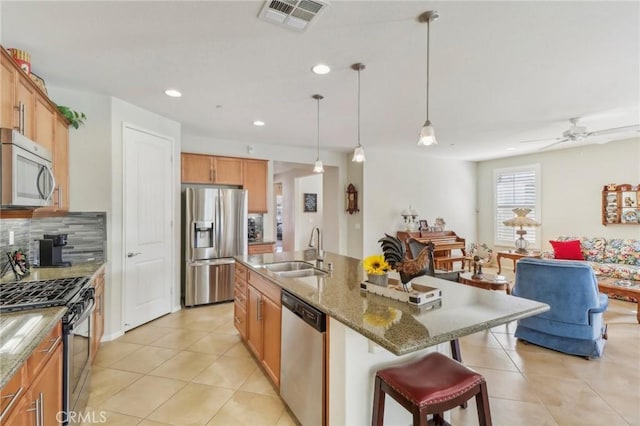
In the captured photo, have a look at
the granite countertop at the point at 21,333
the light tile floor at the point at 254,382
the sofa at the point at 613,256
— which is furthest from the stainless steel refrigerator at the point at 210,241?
the sofa at the point at 613,256

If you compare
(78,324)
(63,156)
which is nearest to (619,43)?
(78,324)

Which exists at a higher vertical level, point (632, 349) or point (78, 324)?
point (78, 324)

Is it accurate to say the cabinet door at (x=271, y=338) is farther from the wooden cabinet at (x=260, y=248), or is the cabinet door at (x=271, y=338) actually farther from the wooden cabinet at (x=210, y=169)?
the wooden cabinet at (x=210, y=169)

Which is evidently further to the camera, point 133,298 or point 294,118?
point 294,118

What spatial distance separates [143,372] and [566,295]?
3.86 m

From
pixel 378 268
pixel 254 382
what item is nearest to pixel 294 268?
pixel 254 382

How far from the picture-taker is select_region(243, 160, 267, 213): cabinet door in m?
5.15

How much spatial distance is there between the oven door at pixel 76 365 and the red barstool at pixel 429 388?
163 cm

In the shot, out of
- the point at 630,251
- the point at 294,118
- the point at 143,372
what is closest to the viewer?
the point at 143,372

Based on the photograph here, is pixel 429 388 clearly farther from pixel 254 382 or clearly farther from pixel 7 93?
pixel 7 93

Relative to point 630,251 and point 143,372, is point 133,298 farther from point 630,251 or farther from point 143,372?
point 630,251

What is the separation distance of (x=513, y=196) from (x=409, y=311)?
21.9 ft

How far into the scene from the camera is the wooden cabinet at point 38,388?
1.10 meters

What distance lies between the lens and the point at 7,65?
1.83 meters
